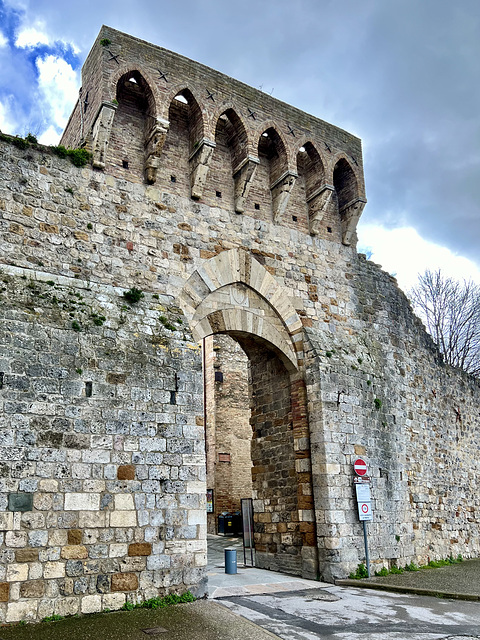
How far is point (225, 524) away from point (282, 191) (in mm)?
11013

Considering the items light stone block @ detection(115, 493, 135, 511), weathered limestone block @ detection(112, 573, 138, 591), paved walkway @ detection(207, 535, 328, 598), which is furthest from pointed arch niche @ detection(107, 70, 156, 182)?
paved walkway @ detection(207, 535, 328, 598)

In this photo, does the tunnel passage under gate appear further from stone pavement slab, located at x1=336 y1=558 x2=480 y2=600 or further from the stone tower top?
the stone tower top

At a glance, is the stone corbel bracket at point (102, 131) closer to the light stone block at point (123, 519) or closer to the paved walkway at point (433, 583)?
the light stone block at point (123, 519)

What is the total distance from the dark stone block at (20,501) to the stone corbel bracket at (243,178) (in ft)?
20.1

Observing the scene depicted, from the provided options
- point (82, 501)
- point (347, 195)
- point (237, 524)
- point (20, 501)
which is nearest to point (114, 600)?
point (82, 501)

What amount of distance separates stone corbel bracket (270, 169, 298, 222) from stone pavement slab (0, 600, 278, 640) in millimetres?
7089

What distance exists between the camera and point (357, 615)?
6.74 meters

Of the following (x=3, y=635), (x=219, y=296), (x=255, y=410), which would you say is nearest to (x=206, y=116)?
(x=219, y=296)

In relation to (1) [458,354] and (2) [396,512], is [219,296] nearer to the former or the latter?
(2) [396,512]

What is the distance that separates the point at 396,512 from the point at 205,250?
603cm

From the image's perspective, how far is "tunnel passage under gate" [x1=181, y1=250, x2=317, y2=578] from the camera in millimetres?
9461

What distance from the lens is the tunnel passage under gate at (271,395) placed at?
946cm

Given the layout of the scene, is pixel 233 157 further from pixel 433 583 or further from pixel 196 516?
pixel 433 583

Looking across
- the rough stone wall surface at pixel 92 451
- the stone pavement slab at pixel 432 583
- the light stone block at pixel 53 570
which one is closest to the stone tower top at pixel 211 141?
the rough stone wall surface at pixel 92 451
